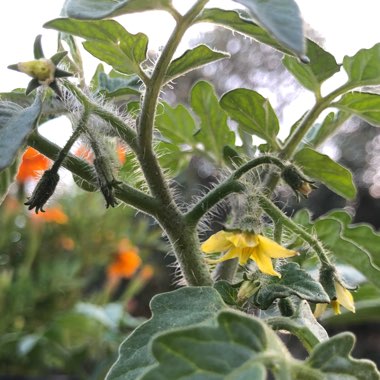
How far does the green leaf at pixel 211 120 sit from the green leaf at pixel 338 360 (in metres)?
0.36

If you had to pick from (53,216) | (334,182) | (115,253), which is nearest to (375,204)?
(115,253)

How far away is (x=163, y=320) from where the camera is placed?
38 cm

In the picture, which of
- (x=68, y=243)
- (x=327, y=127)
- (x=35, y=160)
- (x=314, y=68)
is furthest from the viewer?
(x=68, y=243)

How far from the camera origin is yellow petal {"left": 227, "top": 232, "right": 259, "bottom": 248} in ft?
1.50

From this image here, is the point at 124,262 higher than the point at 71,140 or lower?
lower

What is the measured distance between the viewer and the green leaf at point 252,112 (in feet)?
1.76

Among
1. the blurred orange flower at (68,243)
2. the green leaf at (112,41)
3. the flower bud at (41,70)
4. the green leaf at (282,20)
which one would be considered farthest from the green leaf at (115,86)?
the blurred orange flower at (68,243)

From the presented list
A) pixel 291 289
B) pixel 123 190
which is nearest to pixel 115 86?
pixel 123 190

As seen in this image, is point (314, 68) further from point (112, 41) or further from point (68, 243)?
point (68, 243)

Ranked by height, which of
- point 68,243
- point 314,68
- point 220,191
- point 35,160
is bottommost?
Answer: point 68,243

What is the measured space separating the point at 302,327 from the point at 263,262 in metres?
0.07

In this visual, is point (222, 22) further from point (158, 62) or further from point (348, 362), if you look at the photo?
point (348, 362)

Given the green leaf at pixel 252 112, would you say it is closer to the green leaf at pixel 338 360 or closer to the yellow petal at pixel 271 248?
the yellow petal at pixel 271 248

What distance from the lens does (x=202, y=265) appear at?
47 centimetres
